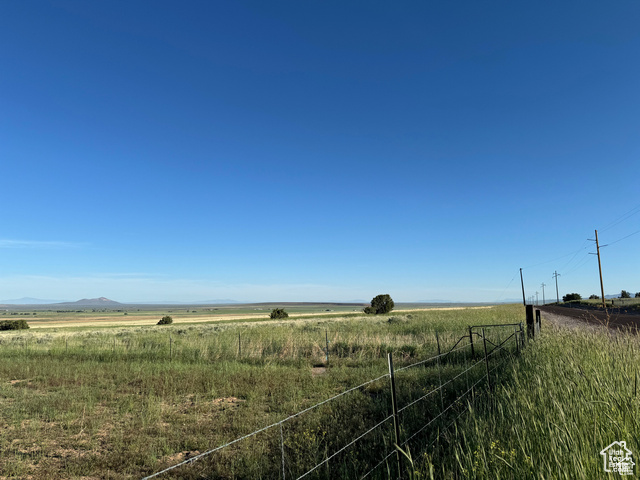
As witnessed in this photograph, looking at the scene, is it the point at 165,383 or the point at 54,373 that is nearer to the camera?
the point at 165,383

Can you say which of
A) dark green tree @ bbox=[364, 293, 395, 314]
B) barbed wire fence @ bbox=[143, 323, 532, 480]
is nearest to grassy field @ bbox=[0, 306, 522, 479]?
barbed wire fence @ bbox=[143, 323, 532, 480]

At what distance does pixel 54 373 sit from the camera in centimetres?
1449

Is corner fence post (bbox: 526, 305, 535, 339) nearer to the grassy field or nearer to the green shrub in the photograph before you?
the grassy field

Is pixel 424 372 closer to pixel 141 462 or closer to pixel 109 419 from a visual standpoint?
pixel 141 462

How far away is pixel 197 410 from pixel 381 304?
55217 millimetres

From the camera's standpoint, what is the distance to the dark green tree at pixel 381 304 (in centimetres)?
6147

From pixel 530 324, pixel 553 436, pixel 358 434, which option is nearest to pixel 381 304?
pixel 530 324

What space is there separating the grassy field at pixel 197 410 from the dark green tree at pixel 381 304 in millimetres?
44459

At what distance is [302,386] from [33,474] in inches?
277

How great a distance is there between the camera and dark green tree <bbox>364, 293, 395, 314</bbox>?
61469 millimetres

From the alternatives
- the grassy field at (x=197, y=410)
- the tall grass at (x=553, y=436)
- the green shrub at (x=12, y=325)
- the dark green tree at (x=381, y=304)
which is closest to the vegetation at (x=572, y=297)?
the dark green tree at (x=381, y=304)

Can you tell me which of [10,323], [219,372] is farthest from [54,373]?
[10,323]

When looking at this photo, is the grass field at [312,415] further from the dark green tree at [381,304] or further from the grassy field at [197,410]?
the dark green tree at [381,304]

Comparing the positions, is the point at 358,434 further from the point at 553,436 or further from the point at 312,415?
the point at 553,436
